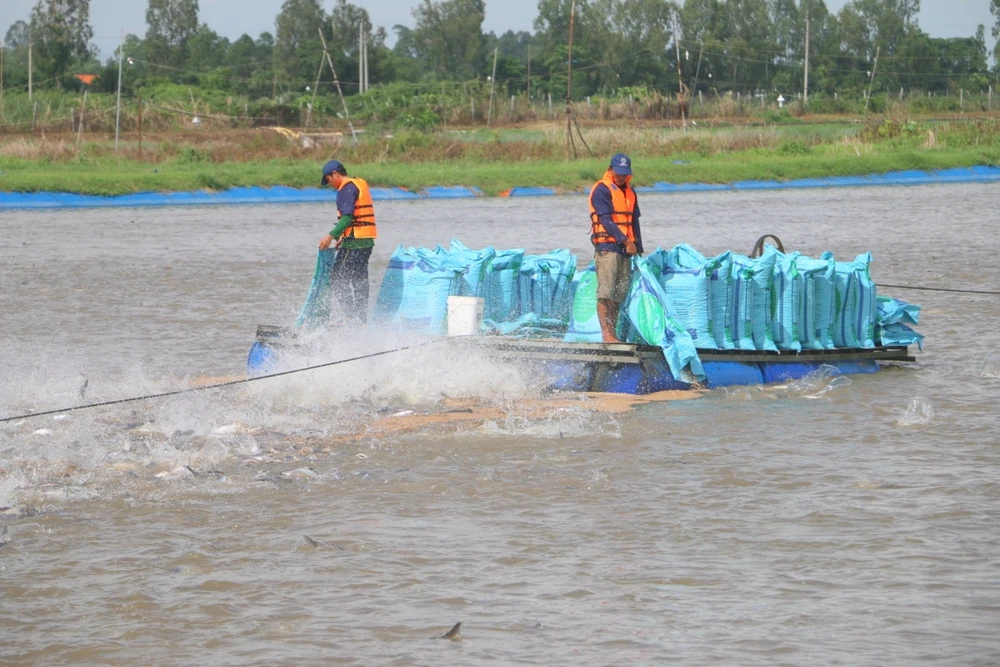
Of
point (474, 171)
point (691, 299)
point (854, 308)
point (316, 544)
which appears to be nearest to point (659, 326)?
point (691, 299)

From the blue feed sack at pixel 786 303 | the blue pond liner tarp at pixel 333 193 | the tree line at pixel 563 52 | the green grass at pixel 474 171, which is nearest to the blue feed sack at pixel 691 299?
the blue feed sack at pixel 786 303

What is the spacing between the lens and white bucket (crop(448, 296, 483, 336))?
34.3 feet

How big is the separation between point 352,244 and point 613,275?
2176mm

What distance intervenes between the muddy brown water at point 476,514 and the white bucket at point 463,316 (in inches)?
13.8

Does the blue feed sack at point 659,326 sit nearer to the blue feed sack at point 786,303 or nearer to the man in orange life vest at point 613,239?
the man in orange life vest at point 613,239

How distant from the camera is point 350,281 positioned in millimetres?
11039

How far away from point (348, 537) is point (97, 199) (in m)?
27.3

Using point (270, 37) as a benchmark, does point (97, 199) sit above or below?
below

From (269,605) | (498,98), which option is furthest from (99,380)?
(498,98)

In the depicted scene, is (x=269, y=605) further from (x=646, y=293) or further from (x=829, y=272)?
(x=829, y=272)

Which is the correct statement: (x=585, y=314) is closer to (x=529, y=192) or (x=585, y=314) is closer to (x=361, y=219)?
(x=361, y=219)

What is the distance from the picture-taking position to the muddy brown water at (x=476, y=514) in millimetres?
5562

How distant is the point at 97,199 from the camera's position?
32250 mm

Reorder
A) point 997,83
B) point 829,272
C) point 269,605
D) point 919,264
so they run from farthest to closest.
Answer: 1. point 997,83
2. point 919,264
3. point 829,272
4. point 269,605
